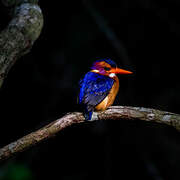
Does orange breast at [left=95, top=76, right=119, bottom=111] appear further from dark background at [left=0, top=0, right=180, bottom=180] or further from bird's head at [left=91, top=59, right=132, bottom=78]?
dark background at [left=0, top=0, right=180, bottom=180]

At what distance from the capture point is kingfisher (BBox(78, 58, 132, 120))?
282cm

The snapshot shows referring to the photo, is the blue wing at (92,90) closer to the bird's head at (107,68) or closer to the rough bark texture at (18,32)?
the bird's head at (107,68)

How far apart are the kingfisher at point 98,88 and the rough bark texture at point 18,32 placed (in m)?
0.77

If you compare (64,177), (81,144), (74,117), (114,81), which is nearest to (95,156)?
(81,144)

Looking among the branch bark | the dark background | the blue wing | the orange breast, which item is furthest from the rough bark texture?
the dark background

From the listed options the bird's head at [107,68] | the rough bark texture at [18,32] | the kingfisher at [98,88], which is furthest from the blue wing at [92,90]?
the rough bark texture at [18,32]

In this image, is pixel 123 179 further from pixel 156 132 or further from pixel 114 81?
pixel 114 81

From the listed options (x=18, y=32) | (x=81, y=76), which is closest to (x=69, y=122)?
(x=18, y=32)

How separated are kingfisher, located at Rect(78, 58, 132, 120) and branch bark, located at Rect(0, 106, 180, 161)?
326 millimetres

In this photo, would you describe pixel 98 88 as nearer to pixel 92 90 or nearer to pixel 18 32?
pixel 92 90

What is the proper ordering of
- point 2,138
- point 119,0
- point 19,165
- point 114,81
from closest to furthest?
1. point 114,81
2. point 19,165
3. point 2,138
4. point 119,0

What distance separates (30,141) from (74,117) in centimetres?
46

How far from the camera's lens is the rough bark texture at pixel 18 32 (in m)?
2.08

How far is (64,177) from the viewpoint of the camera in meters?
4.67
